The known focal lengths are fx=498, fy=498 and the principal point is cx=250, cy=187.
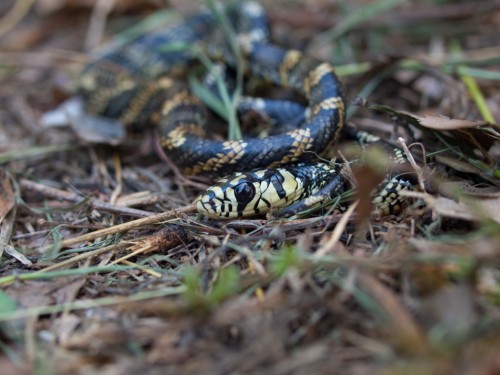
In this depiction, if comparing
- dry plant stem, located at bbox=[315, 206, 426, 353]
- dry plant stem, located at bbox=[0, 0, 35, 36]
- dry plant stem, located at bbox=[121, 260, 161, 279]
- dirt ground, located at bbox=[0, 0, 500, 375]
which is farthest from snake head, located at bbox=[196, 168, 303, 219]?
dry plant stem, located at bbox=[0, 0, 35, 36]

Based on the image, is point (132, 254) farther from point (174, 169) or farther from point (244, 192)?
point (174, 169)

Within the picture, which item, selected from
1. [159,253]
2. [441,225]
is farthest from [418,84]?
[159,253]

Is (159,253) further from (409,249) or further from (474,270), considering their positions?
(474,270)

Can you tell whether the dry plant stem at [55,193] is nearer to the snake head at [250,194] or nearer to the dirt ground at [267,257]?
the dirt ground at [267,257]

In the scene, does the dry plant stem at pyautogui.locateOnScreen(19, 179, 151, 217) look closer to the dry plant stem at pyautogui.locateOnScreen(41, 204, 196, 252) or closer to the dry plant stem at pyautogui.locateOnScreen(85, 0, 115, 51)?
the dry plant stem at pyautogui.locateOnScreen(41, 204, 196, 252)

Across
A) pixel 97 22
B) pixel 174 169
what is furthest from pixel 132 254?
pixel 97 22
